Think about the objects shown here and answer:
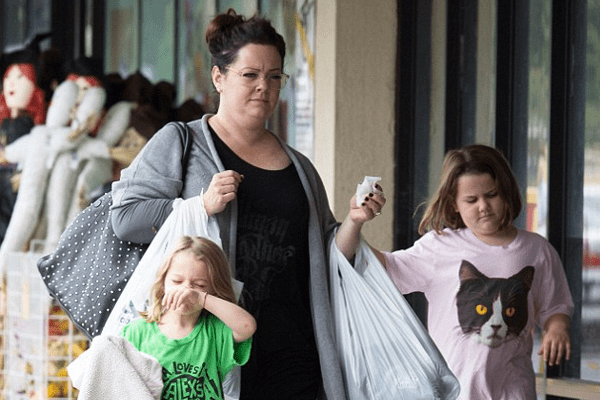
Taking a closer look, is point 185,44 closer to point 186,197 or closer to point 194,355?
point 186,197

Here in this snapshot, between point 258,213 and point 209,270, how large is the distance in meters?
0.22

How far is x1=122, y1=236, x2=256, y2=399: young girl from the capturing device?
9.46 feet

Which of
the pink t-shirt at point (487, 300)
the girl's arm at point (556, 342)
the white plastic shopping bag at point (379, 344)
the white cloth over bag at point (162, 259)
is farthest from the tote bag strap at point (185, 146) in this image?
the girl's arm at point (556, 342)

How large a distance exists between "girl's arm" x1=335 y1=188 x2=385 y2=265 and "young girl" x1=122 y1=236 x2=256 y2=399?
370 millimetres

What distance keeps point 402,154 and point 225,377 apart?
2.67 metres

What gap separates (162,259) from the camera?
297 cm

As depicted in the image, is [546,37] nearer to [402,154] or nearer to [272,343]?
[402,154]

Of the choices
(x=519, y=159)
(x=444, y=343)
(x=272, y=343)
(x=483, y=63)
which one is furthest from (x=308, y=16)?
(x=272, y=343)

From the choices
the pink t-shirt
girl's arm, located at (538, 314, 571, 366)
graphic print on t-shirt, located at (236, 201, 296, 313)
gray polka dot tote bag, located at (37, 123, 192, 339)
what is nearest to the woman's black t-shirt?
graphic print on t-shirt, located at (236, 201, 296, 313)

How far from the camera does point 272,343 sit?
300cm

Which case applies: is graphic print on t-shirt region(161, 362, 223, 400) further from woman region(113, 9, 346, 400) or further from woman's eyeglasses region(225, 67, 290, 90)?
woman's eyeglasses region(225, 67, 290, 90)

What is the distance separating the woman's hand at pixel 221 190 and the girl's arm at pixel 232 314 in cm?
22

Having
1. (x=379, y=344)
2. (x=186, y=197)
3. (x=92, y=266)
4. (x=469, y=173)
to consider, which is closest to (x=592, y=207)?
(x=469, y=173)

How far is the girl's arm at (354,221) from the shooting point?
302 cm
